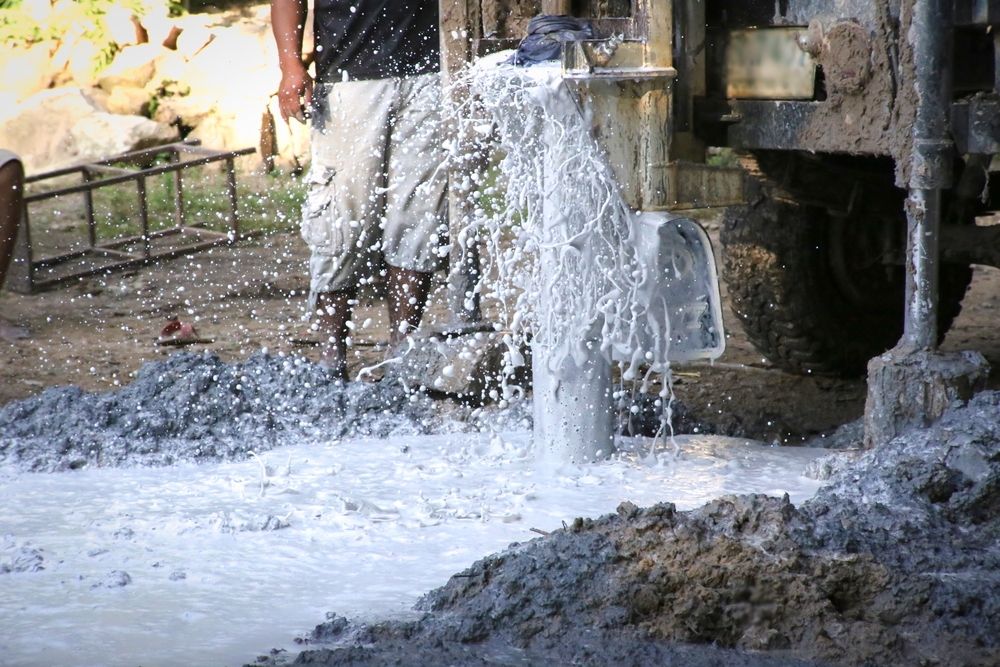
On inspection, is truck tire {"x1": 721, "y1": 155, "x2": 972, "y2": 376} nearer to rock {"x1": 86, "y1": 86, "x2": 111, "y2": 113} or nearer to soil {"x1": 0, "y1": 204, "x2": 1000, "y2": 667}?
soil {"x1": 0, "y1": 204, "x2": 1000, "y2": 667}

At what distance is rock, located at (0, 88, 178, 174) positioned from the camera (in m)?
9.27

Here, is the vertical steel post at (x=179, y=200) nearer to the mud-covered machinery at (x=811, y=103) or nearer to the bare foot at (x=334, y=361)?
the bare foot at (x=334, y=361)

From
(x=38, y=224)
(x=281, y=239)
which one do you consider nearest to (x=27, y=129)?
(x=38, y=224)

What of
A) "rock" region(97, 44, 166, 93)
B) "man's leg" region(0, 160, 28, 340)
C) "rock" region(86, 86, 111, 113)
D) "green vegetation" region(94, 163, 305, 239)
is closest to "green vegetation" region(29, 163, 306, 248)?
"green vegetation" region(94, 163, 305, 239)

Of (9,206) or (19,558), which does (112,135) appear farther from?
(19,558)

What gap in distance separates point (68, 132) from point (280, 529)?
7194 mm

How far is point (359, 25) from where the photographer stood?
4371mm

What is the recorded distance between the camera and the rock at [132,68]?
1003 cm

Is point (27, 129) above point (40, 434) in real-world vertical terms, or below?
above

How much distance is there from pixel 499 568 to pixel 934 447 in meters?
1.14

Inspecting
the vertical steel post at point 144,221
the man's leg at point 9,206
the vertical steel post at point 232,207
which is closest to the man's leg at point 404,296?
the man's leg at point 9,206

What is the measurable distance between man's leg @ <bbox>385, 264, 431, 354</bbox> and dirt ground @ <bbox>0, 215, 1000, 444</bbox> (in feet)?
0.64

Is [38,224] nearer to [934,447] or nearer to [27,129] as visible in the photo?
[27,129]

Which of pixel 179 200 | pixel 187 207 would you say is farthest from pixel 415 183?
pixel 187 207
